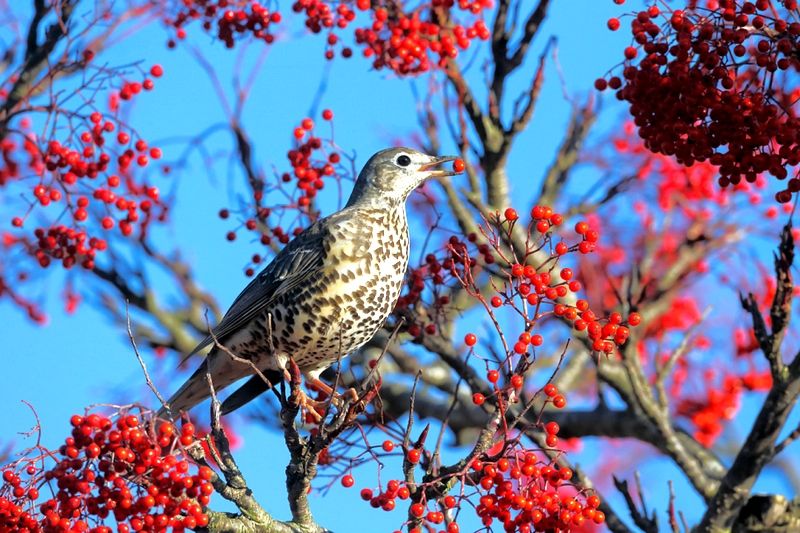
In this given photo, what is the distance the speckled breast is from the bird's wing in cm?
6

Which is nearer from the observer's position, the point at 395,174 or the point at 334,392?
the point at 334,392

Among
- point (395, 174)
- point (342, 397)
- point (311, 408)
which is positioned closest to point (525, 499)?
point (342, 397)

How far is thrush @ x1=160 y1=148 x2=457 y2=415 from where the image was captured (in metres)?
6.41

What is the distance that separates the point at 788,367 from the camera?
537 centimetres

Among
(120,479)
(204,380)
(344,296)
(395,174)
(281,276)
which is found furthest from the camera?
(395,174)

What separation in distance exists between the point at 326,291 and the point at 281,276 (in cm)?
37

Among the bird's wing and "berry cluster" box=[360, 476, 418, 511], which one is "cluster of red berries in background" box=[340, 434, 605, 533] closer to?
"berry cluster" box=[360, 476, 418, 511]

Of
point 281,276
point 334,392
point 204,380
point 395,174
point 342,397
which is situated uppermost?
point 395,174

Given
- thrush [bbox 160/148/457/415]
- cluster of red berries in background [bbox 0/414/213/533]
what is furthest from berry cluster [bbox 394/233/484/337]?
cluster of red berries in background [bbox 0/414/213/533]

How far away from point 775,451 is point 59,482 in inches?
135

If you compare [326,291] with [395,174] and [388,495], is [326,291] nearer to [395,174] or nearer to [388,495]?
[395,174]

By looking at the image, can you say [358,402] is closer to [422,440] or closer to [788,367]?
[422,440]

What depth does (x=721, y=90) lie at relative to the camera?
15.4ft

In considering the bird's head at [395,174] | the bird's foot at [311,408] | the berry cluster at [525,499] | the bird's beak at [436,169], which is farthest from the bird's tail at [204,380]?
the berry cluster at [525,499]
